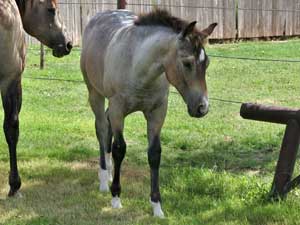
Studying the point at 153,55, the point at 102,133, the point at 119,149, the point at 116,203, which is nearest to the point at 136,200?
the point at 116,203

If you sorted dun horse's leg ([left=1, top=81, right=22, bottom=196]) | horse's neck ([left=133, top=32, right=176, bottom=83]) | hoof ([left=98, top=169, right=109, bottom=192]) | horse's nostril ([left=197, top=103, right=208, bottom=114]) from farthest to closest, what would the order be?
1. hoof ([left=98, top=169, right=109, bottom=192])
2. dun horse's leg ([left=1, top=81, right=22, bottom=196])
3. horse's neck ([left=133, top=32, right=176, bottom=83])
4. horse's nostril ([left=197, top=103, right=208, bottom=114])

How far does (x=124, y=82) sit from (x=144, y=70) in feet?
0.82

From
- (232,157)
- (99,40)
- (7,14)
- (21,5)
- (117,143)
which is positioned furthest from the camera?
(232,157)

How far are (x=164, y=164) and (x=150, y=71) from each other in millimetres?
2228

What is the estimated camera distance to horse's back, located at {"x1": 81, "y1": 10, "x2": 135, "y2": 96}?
19.5 feet

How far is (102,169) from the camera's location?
6.24 metres

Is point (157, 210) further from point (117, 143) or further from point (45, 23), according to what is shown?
point (45, 23)

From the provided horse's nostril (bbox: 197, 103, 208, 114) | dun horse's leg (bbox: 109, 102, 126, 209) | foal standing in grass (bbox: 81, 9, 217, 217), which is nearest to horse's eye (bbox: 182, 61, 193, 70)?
foal standing in grass (bbox: 81, 9, 217, 217)

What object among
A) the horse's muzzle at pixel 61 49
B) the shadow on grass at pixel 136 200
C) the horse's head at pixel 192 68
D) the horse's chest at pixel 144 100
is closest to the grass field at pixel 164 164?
→ the shadow on grass at pixel 136 200

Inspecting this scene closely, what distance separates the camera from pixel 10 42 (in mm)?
5387

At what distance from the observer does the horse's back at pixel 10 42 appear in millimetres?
5332

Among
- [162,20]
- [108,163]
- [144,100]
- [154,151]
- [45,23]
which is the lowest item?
[108,163]

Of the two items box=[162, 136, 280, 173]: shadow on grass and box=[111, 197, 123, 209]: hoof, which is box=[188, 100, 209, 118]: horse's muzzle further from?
box=[162, 136, 280, 173]: shadow on grass

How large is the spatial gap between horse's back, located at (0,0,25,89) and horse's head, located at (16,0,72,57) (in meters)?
0.46
